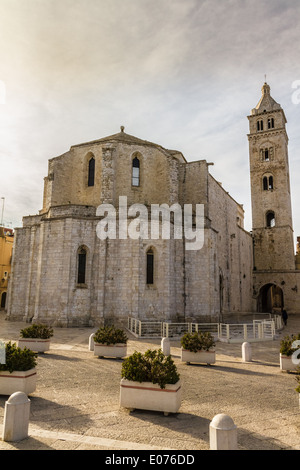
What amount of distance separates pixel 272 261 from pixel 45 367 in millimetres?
33078

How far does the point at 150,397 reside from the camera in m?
6.32

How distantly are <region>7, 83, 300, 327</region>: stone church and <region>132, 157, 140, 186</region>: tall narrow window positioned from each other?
80mm

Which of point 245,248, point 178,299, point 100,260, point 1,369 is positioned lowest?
point 1,369

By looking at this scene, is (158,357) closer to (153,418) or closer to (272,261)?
(153,418)

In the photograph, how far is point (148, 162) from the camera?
25.1m

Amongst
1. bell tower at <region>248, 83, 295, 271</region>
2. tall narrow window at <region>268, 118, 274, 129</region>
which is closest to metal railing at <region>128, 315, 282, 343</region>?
bell tower at <region>248, 83, 295, 271</region>

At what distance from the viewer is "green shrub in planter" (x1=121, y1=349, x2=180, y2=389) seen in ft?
20.8

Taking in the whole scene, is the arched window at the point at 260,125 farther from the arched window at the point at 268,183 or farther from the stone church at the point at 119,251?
the stone church at the point at 119,251

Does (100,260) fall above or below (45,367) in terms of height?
above

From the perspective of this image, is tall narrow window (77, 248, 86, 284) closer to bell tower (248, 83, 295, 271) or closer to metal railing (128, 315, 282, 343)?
metal railing (128, 315, 282, 343)

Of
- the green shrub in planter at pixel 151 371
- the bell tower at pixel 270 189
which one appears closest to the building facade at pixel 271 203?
the bell tower at pixel 270 189

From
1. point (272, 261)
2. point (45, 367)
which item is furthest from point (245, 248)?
point (45, 367)

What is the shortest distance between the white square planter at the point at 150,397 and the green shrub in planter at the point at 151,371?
0.09m

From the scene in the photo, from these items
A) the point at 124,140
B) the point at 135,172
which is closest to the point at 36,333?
the point at 135,172
